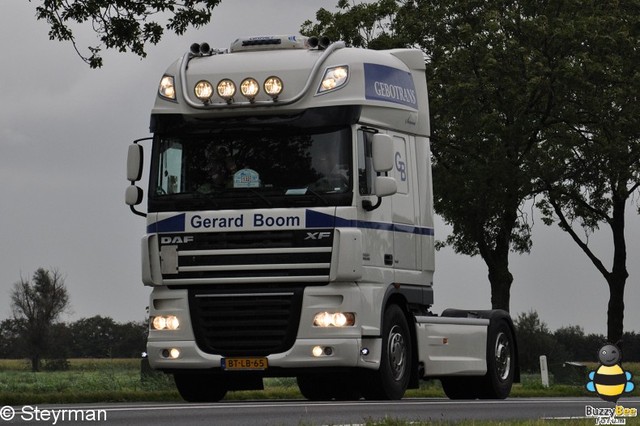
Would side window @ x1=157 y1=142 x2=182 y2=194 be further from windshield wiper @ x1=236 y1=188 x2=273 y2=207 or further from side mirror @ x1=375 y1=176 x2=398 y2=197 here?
side mirror @ x1=375 y1=176 x2=398 y2=197

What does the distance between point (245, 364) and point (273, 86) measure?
10.9 ft

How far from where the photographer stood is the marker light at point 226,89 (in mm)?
17719

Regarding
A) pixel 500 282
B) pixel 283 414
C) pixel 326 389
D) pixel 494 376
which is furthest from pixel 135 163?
pixel 500 282

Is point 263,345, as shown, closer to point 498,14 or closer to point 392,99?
point 392,99

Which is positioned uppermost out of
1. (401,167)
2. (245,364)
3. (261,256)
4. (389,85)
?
(389,85)

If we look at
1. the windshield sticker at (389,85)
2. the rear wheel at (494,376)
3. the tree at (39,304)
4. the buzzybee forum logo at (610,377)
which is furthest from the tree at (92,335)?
the buzzybee forum logo at (610,377)

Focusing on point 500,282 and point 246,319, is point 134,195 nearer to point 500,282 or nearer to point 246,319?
point 246,319

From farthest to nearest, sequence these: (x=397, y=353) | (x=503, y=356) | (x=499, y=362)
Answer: (x=503, y=356), (x=499, y=362), (x=397, y=353)

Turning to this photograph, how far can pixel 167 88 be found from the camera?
59.8ft

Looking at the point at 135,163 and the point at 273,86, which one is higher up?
the point at 273,86

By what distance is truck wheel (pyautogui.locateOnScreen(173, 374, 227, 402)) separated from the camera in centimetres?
1927

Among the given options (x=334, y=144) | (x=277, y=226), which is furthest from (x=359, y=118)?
(x=277, y=226)

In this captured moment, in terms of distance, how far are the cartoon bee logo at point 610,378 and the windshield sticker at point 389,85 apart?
606cm

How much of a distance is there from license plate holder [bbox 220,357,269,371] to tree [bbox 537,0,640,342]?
2882 centimetres
